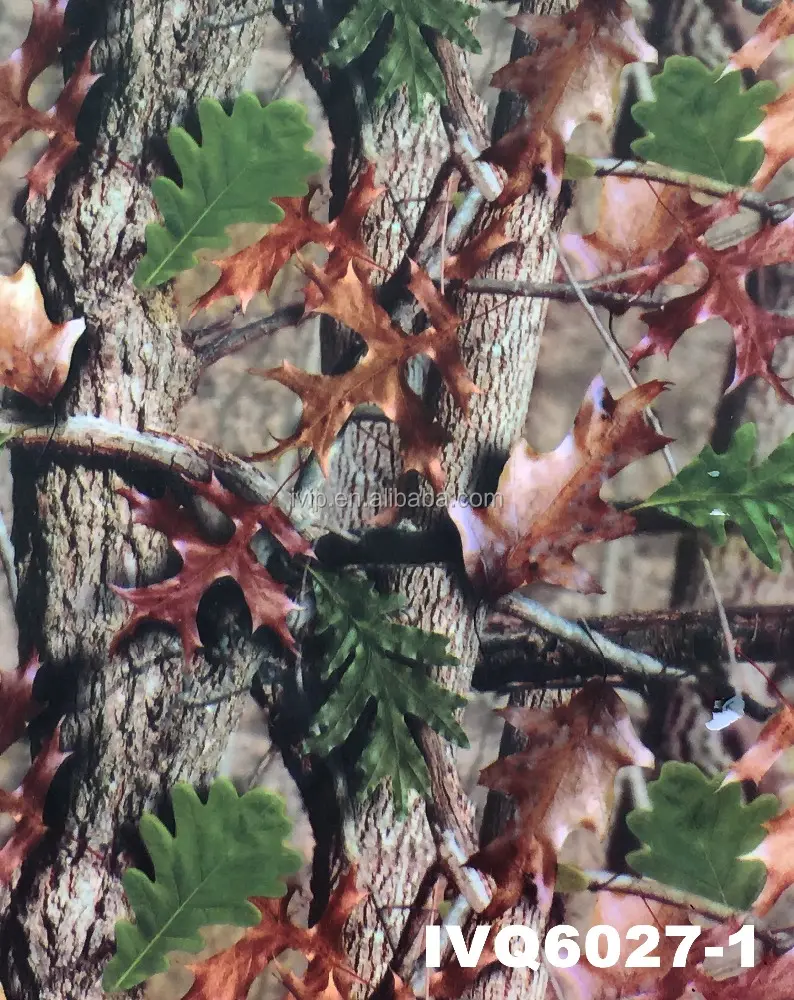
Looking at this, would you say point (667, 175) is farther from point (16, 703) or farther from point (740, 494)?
point (16, 703)

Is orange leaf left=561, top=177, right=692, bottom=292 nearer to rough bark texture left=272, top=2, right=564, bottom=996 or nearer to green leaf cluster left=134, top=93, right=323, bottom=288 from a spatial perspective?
rough bark texture left=272, top=2, right=564, bottom=996

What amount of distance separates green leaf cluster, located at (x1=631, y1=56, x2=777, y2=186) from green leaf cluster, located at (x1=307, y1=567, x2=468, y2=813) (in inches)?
19.8

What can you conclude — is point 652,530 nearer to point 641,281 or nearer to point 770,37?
point 641,281

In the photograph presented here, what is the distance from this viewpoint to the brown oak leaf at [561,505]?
0.79 meters

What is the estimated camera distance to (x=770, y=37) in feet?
2.60

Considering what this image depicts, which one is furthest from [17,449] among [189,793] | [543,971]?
[543,971]

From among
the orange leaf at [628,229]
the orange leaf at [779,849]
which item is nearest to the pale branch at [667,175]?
the orange leaf at [628,229]

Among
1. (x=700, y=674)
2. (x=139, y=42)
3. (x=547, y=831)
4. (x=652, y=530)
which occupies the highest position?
(x=139, y=42)

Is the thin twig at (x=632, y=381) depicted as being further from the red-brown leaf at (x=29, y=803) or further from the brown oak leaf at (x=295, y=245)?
the red-brown leaf at (x=29, y=803)

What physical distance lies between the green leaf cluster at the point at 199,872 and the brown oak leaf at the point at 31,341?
412 millimetres

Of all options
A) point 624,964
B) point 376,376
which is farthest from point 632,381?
point 624,964

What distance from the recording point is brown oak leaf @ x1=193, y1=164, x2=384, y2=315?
795mm

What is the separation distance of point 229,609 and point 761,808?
1.80 ft

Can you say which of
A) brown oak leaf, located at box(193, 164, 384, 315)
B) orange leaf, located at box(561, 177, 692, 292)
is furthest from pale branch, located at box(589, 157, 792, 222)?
brown oak leaf, located at box(193, 164, 384, 315)
